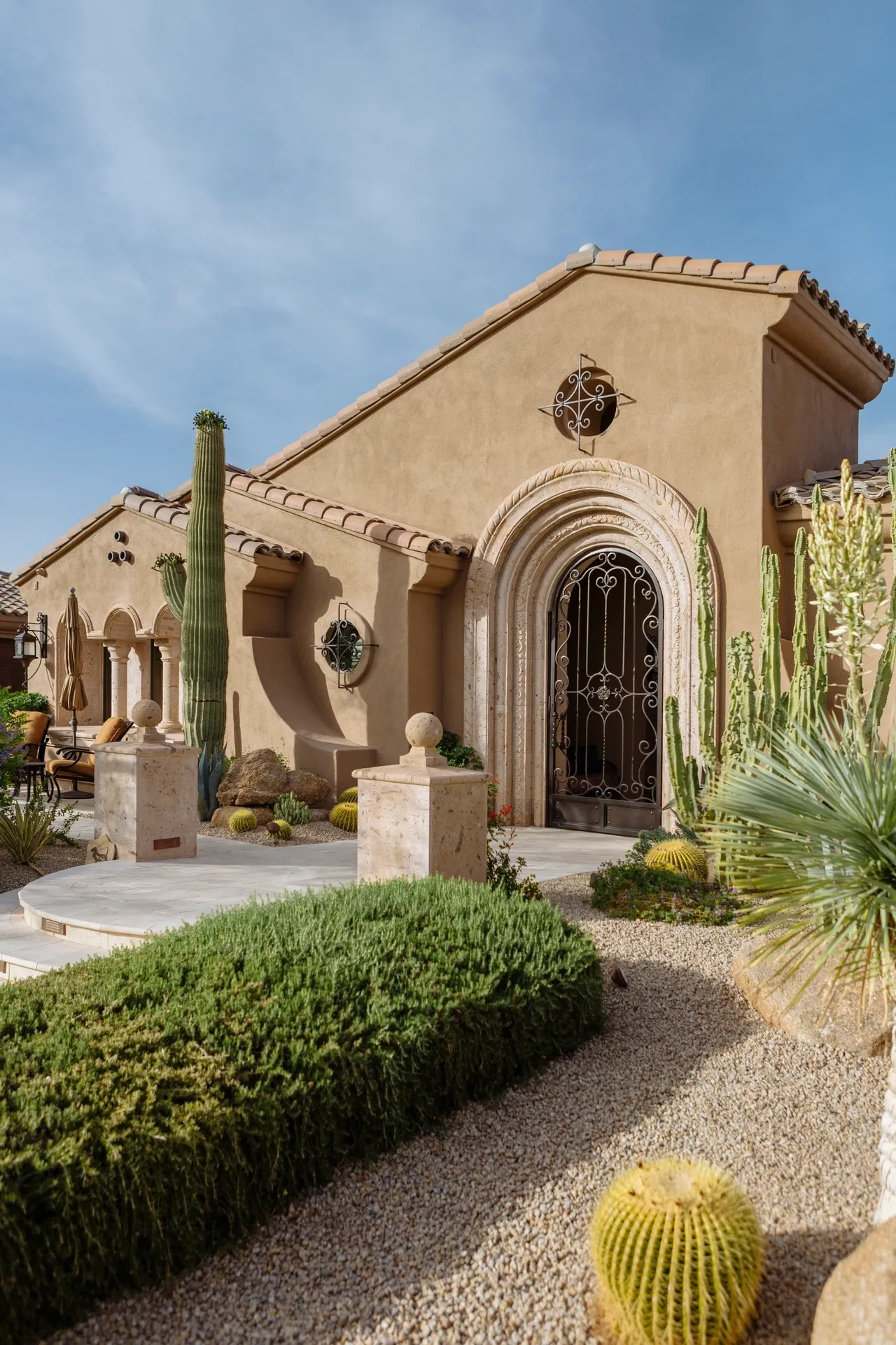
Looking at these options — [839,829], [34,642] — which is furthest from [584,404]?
[34,642]

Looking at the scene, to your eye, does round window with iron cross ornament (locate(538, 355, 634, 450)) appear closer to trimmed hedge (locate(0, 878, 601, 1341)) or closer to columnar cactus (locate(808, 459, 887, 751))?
columnar cactus (locate(808, 459, 887, 751))

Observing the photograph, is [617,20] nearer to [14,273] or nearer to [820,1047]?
[14,273]

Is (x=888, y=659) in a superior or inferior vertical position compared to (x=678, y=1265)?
superior

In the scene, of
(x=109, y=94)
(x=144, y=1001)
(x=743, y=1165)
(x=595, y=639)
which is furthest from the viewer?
(x=595, y=639)

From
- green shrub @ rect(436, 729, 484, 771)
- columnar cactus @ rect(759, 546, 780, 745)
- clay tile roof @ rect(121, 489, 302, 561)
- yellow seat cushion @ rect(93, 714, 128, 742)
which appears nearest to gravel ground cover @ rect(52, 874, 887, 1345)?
columnar cactus @ rect(759, 546, 780, 745)

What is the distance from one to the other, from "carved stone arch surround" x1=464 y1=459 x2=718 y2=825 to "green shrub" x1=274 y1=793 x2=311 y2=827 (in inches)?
93.4

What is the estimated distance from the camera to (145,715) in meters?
9.04

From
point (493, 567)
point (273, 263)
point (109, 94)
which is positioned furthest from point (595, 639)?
point (109, 94)

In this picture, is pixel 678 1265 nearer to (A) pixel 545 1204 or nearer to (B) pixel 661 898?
(A) pixel 545 1204

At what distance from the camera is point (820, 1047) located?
15.0 feet

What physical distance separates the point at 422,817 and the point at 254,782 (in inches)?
214

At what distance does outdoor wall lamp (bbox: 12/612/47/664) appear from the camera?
16.1 meters

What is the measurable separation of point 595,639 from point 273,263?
23.5ft

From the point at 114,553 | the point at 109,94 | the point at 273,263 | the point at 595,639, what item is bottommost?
the point at 595,639
